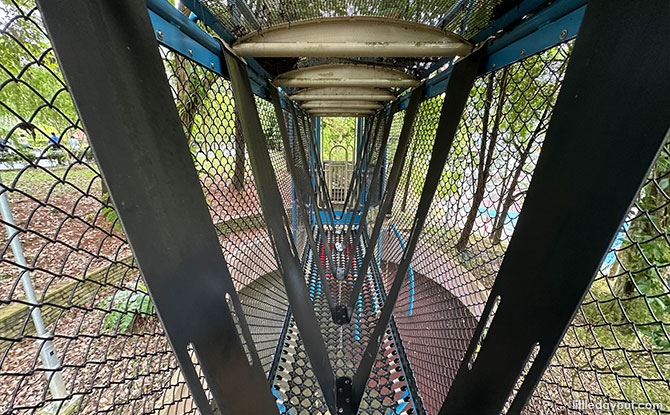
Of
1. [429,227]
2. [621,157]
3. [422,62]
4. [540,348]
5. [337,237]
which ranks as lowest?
[337,237]

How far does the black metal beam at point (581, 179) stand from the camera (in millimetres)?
405

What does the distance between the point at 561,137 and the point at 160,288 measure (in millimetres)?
803

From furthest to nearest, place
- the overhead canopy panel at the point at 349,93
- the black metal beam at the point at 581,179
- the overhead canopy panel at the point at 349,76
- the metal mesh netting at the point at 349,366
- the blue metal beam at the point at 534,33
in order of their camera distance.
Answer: the overhead canopy panel at the point at 349,93 < the overhead canopy panel at the point at 349,76 < the metal mesh netting at the point at 349,366 < the blue metal beam at the point at 534,33 < the black metal beam at the point at 581,179

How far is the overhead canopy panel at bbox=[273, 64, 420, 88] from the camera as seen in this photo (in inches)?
57.7

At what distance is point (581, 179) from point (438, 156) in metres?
0.57

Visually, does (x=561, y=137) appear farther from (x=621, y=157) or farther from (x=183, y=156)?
(x=183, y=156)

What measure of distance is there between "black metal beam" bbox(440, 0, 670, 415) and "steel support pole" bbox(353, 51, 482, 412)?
459mm

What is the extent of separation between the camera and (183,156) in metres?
0.55

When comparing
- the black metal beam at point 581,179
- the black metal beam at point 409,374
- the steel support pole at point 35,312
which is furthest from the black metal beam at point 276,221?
the steel support pole at point 35,312

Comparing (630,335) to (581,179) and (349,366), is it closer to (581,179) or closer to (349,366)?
(349,366)

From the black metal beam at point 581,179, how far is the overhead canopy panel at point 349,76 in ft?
3.50

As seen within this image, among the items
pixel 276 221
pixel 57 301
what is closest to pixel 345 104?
pixel 276 221

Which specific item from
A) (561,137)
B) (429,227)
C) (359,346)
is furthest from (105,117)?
(429,227)

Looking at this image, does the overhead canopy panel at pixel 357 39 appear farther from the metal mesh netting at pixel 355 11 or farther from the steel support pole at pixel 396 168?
the steel support pole at pixel 396 168
